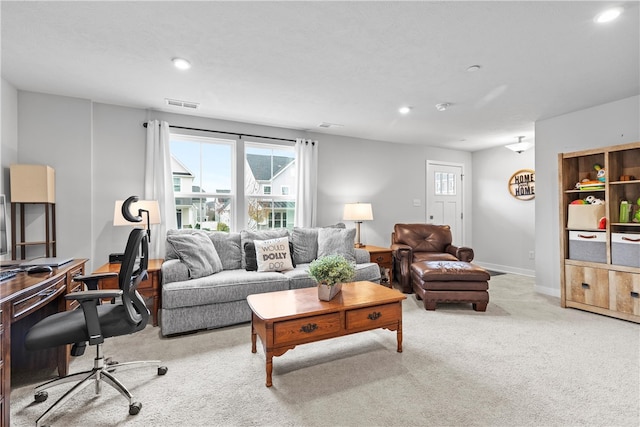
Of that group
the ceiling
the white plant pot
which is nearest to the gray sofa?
the white plant pot

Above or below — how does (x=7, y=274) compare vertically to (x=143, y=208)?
below

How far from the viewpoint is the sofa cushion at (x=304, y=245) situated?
4047 mm

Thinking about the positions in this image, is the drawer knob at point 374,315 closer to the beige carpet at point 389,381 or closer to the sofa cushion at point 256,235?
the beige carpet at point 389,381

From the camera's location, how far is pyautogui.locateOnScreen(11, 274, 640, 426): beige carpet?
1.73 m

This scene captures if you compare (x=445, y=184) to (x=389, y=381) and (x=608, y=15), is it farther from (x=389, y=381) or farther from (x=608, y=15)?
(x=389, y=381)

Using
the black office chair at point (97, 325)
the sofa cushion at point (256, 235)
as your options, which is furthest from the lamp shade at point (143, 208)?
the black office chair at point (97, 325)

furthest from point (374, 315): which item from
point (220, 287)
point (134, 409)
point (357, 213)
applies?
point (357, 213)

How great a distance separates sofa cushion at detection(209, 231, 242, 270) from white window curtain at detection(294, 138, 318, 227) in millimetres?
1203

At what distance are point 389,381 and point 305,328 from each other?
655 millimetres

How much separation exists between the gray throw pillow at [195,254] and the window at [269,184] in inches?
43.1

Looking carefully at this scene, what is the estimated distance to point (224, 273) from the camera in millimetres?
3373

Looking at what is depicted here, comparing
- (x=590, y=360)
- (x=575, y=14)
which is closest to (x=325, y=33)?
(x=575, y=14)

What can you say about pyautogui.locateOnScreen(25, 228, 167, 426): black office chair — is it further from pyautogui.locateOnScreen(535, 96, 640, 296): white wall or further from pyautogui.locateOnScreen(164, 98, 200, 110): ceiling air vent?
pyautogui.locateOnScreen(535, 96, 640, 296): white wall

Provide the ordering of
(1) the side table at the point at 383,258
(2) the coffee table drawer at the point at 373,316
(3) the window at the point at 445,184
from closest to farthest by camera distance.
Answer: (2) the coffee table drawer at the point at 373,316, (1) the side table at the point at 383,258, (3) the window at the point at 445,184
